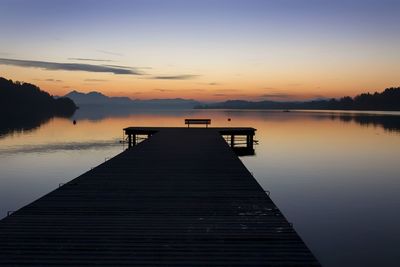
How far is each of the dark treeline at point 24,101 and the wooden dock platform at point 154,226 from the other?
413ft

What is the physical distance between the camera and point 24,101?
160m

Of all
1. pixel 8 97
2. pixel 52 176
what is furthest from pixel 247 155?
pixel 8 97

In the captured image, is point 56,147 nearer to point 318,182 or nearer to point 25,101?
point 318,182

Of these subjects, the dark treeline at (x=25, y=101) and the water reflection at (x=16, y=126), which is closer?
the water reflection at (x=16, y=126)

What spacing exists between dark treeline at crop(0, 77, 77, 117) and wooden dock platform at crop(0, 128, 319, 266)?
126 m

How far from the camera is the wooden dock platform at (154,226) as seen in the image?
6156 millimetres

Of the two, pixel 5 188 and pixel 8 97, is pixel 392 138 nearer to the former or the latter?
pixel 5 188

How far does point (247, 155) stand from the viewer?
37844 mm

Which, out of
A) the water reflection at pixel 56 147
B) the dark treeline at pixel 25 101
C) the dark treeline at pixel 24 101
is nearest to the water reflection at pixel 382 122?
the water reflection at pixel 56 147

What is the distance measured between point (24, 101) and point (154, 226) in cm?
17193

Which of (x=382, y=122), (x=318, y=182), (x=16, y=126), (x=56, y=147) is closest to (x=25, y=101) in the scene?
(x=16, y=126)

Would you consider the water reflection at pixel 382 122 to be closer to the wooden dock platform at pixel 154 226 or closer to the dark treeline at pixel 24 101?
the wooden dock platform at pixel 154 226

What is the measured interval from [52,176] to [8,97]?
136 metres

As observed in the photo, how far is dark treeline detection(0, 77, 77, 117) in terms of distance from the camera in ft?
466
